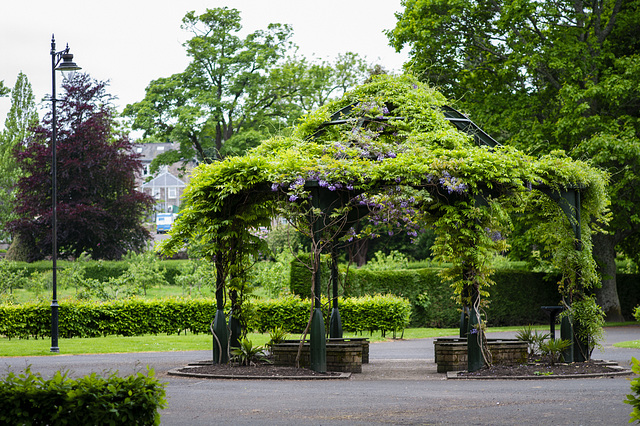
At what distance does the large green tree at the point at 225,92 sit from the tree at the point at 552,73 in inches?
505

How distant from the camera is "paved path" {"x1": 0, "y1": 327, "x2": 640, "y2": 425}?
7320mm

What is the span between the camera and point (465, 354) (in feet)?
41.5

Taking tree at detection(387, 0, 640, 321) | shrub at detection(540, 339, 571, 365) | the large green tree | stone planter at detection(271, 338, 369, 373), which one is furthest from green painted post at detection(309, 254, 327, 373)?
the large green tree

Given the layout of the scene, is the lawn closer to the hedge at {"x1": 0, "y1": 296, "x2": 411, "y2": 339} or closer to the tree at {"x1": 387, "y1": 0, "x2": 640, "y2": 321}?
the hedge at {"x1": 0, "y1": 296, "x2": 411, "y2": 339}

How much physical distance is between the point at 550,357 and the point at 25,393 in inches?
370

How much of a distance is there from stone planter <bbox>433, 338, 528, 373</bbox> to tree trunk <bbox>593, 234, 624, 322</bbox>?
13787 millimetres

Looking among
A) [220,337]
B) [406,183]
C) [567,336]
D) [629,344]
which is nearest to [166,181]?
[629,344]

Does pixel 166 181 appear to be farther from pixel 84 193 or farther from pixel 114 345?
pixel 114 345

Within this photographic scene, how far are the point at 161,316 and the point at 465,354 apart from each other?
35.6ft

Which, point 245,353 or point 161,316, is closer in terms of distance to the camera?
point 245,353

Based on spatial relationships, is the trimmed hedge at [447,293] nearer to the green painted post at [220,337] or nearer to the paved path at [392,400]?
the green painted post at [220,337]

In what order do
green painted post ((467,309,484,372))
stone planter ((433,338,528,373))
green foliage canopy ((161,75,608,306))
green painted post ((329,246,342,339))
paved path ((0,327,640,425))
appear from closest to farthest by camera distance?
paved path ((0,327,640,425)) → green foliage canopy ((161,75,608,306)) → green painted post ((467,309,484,372)) → stone planter ((433,338,528,373)) → green painted post ((329,246,342,339))

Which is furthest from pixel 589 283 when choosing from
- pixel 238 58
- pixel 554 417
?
pixel 238 58

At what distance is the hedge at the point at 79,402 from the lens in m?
5.48
